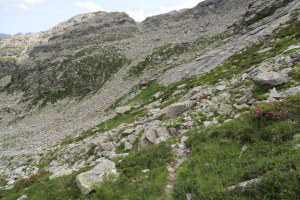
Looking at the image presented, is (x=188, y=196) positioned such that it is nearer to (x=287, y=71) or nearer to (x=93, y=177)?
(x=93, y=177)

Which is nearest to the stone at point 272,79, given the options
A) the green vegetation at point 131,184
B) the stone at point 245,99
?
the stone at point 245,99

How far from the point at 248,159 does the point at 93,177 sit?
8.04 meters

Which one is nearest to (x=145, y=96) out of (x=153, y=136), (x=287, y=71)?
(x=153, y=136)

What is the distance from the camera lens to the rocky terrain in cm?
987

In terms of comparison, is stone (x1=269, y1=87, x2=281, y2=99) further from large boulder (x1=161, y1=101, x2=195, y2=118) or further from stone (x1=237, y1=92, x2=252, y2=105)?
large boulder (x1=161, y1=101, x2=195, y2=118)

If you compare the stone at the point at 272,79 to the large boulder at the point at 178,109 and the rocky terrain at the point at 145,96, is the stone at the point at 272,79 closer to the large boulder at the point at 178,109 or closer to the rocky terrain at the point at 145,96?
the rocky terrain at the point at 145,96

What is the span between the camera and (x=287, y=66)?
13.8 meters

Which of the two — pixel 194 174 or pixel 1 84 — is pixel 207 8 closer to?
pixel 194 174

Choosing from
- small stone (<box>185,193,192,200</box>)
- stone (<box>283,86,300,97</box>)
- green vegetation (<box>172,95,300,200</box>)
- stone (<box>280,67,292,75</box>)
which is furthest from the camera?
stone (<box>280,67,292,75</box>)

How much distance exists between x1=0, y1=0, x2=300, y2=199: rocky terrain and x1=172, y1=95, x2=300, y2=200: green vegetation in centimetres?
12

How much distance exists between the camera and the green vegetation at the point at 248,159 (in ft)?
15.5

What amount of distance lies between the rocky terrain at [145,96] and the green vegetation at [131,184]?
0.33ft

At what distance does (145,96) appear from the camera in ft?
112

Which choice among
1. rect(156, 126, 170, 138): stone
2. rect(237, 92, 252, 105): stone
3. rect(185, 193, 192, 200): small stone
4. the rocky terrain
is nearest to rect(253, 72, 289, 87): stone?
the rocky terrain
